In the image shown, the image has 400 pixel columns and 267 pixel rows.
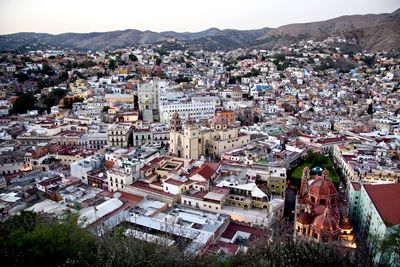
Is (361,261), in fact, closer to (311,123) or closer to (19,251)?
(19,251)

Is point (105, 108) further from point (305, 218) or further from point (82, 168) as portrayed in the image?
point (305, 218)

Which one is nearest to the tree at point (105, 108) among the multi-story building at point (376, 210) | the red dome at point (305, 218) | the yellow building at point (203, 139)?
the yellow building at point (203, 139)

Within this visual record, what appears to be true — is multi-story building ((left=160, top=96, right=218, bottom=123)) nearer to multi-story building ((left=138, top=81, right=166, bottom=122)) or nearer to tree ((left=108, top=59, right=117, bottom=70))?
multi-story building ((left=138, top=81, right=166, bottom=122))

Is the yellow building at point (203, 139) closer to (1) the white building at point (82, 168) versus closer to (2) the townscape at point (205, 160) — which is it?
(2) the townscape at point (205, 160)

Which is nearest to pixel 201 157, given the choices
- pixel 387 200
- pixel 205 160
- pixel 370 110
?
pixel 205 160

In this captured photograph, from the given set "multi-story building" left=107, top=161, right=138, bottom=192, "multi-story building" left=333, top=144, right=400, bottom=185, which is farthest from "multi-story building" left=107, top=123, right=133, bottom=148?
"multi-story building" left=333, top=144, right=400, bottom=185

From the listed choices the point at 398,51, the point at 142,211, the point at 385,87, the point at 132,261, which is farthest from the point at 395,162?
the point at 398,51
